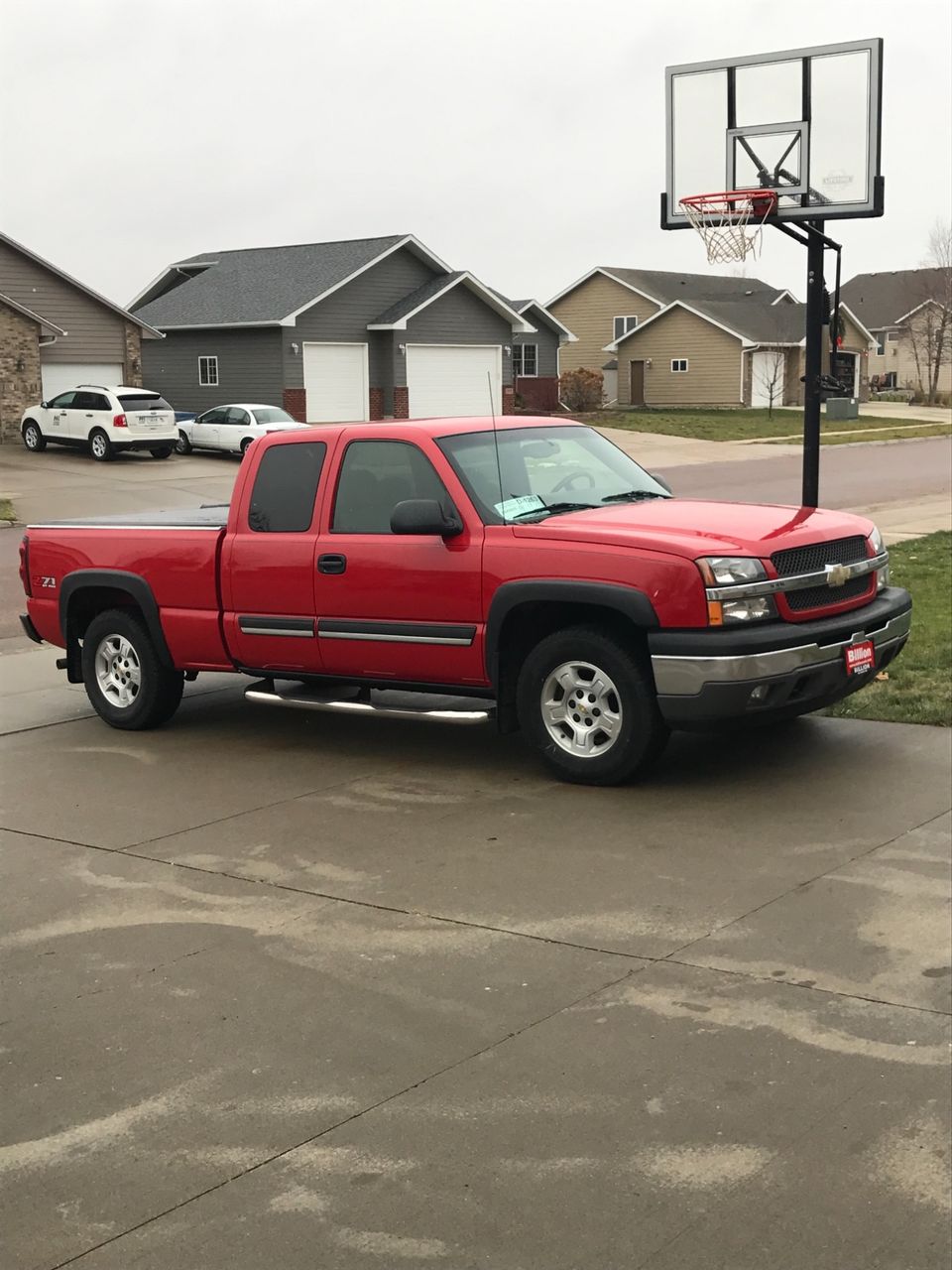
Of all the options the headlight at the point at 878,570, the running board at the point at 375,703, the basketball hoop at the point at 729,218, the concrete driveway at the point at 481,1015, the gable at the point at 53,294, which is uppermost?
the gable at the point at 53,294

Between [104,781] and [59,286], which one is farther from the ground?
[59,286]

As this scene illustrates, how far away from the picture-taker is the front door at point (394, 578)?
799 centimetres

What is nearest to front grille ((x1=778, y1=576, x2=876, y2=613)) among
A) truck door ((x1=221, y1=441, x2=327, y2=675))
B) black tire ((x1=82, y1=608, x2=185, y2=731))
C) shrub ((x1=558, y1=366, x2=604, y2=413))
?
truck door ((x1=221, y1=441, x2=327, y2=675))

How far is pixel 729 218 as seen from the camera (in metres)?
16.2

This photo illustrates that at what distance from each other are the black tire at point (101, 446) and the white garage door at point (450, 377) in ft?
38.3

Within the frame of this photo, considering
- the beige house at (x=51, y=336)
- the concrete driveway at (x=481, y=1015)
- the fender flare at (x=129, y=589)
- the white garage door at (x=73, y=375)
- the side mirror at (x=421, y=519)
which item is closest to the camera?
the concrete driveway at (x=481, y=1015)

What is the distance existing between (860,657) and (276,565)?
3207 mm

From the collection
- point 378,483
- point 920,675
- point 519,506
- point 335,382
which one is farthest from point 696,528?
point 335,382

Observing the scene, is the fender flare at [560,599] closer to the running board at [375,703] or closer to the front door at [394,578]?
the front door at [394,578]

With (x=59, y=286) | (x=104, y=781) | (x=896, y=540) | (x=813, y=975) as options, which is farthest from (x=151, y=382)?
(x=813, y=975)

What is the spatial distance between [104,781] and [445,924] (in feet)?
10.3

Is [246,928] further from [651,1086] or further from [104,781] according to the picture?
[104,781]

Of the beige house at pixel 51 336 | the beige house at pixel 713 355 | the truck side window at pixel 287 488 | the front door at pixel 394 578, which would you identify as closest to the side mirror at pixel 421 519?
the front door at pixel 394 578

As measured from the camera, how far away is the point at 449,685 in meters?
8.18
